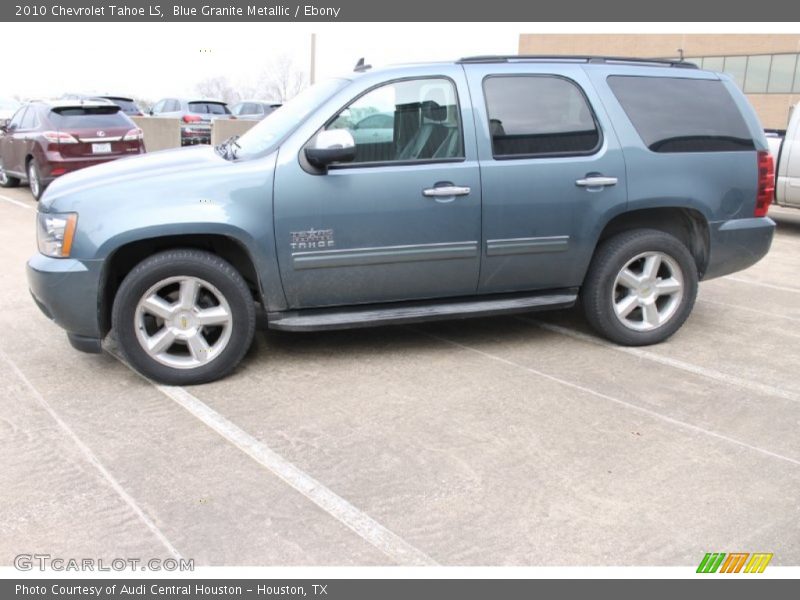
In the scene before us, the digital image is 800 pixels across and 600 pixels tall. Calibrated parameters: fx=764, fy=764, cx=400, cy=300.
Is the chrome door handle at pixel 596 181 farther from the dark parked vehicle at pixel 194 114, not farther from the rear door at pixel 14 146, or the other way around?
the dark parked vehicle at pixel 194 114

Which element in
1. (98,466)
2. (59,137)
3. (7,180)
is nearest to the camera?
(98,466)

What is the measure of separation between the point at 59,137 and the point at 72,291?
9282mm

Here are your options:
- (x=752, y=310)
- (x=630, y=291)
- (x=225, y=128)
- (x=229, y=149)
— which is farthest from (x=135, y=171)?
(x=225, y=128)

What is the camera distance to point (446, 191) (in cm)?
478

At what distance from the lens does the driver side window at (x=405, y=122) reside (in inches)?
188

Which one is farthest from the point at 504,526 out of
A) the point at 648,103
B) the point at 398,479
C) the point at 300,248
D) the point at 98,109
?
the point at 98,109

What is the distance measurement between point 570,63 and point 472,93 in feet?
2.86

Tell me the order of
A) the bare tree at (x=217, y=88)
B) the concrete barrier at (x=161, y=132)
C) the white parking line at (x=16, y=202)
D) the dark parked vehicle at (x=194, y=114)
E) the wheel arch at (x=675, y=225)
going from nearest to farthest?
the wheel arch at (x=675, y=225), the white parking line at (x=16, y=202), the concrete barrier at (x=161, y=132), the dark parked vehicle at (x=194, y=114), the bare tree at (x=217, y=88)

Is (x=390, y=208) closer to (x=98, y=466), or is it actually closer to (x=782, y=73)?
(x=98, y=466)

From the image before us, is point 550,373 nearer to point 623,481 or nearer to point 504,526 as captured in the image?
point 623,481

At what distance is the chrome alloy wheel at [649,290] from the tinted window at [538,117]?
92 cm

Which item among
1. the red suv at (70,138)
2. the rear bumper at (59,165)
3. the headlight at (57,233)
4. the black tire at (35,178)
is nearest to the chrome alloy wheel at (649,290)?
the headlight at (57,233)

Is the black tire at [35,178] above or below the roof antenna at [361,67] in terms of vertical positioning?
below

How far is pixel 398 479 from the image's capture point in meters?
3.51
